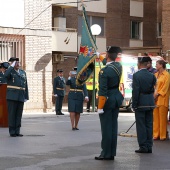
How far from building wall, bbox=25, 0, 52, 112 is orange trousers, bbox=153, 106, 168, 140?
54.2 feet

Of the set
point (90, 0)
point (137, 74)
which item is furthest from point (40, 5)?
point (137, 74)

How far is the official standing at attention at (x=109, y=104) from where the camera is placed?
13.2 meters

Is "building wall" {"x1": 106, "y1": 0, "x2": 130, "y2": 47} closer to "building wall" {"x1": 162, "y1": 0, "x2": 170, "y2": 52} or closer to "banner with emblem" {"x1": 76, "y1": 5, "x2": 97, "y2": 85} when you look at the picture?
"building wall" {"x1": 162, "y1": 0, "x2": 170, "y2": 52}

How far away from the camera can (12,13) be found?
3316 centimetres

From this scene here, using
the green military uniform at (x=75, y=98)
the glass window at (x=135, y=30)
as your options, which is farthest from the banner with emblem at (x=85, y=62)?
the glass window at (x=135, y=30)

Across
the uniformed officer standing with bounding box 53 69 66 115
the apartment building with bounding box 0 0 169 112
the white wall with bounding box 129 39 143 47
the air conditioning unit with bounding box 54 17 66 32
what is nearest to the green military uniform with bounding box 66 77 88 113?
the uniformed officer standing with bounding box 53 69 66 115

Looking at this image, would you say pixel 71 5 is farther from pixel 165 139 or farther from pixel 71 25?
pixel 165 139

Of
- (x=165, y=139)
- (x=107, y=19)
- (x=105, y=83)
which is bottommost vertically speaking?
(x=165, y=139)

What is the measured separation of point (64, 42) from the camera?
39.9 meters

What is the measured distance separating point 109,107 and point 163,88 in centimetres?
471

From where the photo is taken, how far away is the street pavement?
12320mm

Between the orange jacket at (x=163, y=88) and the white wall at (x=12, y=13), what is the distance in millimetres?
16166

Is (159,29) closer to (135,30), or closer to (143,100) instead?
(135,30)

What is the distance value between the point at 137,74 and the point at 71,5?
25.7 m
